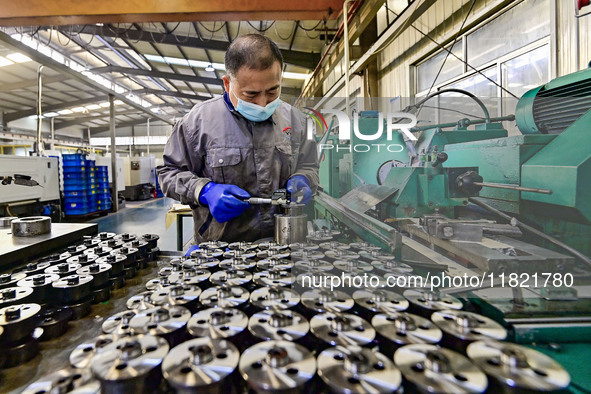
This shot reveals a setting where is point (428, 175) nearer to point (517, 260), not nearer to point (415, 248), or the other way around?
point (415, 248)

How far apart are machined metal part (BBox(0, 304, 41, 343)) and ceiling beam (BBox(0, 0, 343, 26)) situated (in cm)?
243

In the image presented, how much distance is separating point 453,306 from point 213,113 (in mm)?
1332

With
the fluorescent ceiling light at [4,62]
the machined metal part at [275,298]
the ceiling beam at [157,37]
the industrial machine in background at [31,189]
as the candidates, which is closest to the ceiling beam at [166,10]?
the industrial machine in background at [31,189]

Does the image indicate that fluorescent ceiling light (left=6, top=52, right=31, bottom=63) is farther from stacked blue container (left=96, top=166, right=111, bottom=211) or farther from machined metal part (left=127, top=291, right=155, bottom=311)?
machined metal part (left=127, top=291, right=155, bottom=311)

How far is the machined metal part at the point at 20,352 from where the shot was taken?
0.53 meters

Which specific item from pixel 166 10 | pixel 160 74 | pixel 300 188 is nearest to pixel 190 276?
pixel 300 188

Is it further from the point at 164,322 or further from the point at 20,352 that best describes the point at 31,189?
the point at 164,322

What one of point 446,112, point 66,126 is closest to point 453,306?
point 446,112

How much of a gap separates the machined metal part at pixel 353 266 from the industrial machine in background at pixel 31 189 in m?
4.21

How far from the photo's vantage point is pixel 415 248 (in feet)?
3.41

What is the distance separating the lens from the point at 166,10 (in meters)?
2.41

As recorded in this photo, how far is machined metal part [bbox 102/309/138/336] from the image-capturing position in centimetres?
52

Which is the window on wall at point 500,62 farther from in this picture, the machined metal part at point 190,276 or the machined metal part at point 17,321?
the machined metal part at point 17,321

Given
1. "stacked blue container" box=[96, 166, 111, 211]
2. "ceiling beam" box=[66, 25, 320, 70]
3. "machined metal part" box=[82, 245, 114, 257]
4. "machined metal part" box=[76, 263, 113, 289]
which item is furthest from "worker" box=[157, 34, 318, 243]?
"stacked blue container" box=[96, 166, 111, 211]
